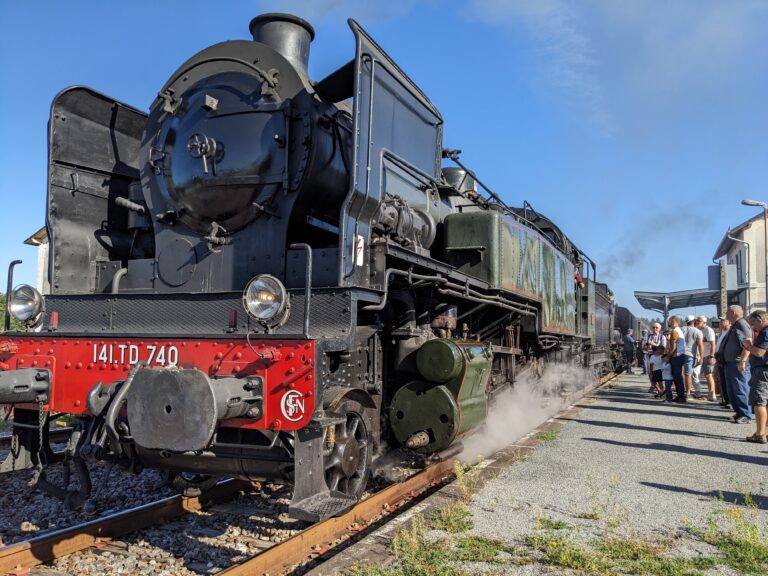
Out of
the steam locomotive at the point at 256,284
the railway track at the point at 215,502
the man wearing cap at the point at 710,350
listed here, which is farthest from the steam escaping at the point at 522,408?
the man wearing cap at the point at 710,350

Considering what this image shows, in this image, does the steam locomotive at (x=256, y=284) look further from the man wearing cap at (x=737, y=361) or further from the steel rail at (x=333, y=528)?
the man wearing cap at (x=737, y=361)

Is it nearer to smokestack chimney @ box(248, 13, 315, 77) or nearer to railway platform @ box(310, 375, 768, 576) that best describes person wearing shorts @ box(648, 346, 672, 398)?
railway platform @ box(310, 375, 768, 576)

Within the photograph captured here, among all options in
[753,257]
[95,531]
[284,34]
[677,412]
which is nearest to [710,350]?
[677,412]

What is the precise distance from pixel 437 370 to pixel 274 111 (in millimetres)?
2149

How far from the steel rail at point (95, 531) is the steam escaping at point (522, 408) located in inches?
102

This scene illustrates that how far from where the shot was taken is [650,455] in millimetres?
6133

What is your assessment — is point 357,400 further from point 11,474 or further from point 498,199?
point 498,199

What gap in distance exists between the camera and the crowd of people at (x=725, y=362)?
6867mm

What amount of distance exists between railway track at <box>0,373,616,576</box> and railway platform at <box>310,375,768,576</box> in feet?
0.99

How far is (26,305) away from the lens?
4195 mm

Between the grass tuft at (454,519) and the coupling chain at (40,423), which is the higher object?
the coupling chain at (40,423)

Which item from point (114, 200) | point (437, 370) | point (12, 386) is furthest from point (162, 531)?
point (114, 200)

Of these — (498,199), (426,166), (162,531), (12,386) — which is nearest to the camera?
(12,386)

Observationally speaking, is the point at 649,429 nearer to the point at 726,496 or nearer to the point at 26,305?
the point at 726,496
